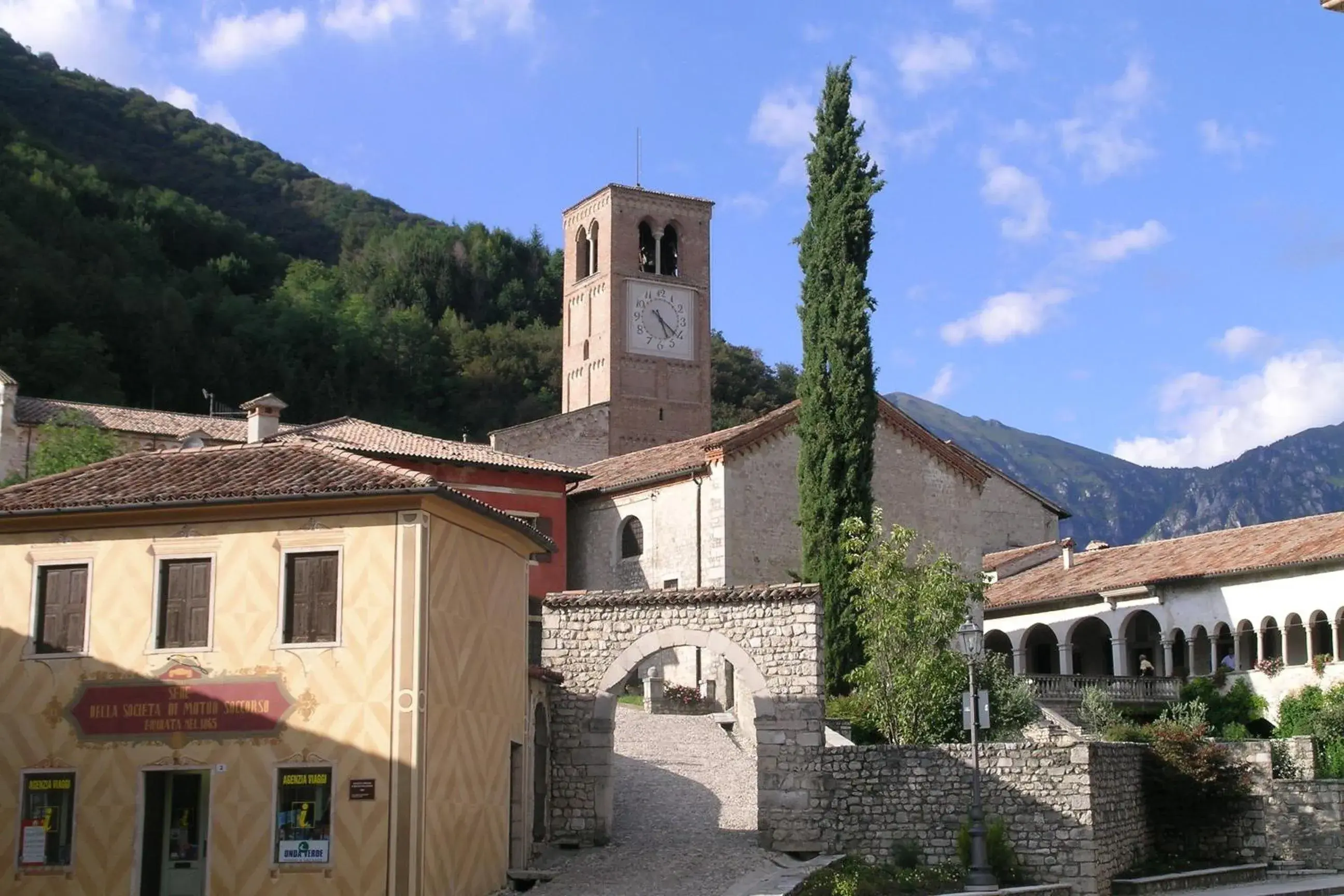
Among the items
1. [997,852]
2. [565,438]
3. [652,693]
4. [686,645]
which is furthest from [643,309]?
[997,852]

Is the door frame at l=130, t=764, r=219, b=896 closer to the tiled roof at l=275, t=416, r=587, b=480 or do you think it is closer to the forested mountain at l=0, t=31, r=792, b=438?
the tiled roof at l=275, t=416, r=587, b=480

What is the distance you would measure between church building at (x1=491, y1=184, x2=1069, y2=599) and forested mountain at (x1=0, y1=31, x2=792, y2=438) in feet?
58.7

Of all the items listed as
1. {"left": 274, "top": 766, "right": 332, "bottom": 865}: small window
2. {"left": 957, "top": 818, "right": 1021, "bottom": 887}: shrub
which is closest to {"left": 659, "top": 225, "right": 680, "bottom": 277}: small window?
{"left": 957, "top": 818, "right": 1021, "bottom": 887}: shrub

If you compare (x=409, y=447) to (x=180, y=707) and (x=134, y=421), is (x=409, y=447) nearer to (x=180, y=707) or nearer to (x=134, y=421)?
(x=134, y=421)

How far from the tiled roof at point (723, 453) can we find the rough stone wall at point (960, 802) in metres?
15.1

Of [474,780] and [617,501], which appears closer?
[474,780]

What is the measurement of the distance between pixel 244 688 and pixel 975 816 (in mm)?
10192

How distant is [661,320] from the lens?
61.6 metres

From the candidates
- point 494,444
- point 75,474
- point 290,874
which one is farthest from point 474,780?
point 494,444

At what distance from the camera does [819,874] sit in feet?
70.7

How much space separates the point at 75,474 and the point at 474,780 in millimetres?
7282

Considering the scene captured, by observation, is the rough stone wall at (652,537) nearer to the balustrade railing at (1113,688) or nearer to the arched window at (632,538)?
the arched window at (632,538)

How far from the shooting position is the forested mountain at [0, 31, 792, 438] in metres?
68.6

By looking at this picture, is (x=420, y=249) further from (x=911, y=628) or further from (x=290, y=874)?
(x=290, y=874)
